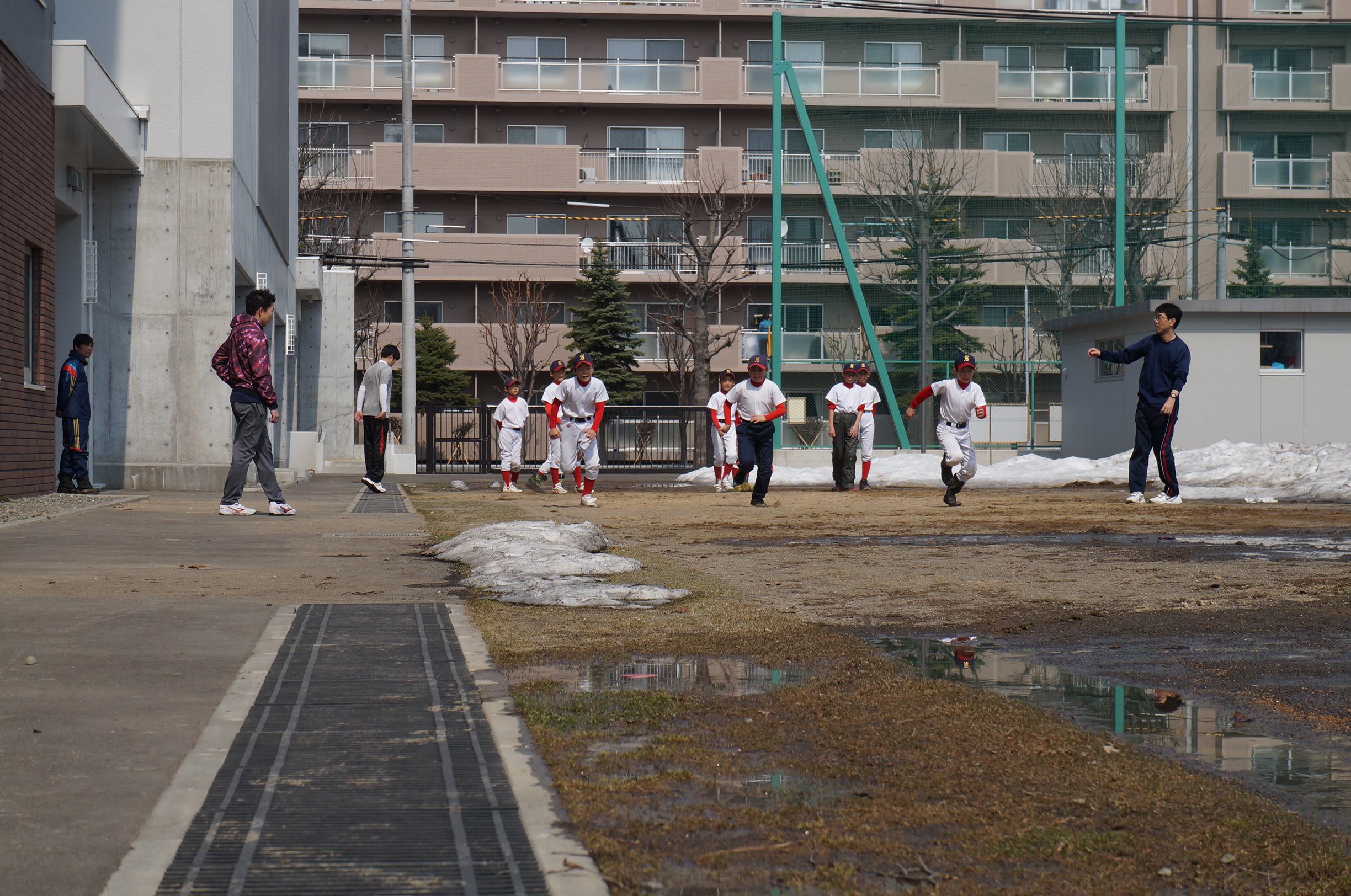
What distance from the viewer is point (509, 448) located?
927 inches

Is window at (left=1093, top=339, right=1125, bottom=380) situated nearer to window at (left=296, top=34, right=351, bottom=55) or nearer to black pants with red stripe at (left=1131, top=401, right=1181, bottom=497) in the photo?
black pants with red stripe at (left=1131, top=401, right=1181, bottom=497)

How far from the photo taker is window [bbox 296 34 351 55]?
178ft

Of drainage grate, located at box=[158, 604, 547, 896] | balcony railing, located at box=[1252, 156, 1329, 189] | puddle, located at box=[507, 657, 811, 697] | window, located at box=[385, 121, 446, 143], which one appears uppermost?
window, located at box=[385, 121, 446, 143]

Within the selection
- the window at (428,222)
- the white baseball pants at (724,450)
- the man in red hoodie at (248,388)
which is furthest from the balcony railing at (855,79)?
the man in red hoodie at (248,388)

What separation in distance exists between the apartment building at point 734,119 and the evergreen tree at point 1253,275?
4004 mm

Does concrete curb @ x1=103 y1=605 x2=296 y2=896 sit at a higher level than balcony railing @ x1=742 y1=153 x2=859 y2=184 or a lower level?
lower

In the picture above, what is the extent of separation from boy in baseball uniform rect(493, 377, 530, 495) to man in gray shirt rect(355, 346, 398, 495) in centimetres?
293

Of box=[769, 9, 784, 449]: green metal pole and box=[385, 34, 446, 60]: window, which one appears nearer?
box=[769, 9, 784, 449]: green metal pole

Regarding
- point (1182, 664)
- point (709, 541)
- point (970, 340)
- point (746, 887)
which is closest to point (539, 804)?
point (746, 887)

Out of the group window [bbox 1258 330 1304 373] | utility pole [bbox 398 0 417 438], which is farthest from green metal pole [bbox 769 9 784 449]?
window [bbox 1258 330 1304 373]

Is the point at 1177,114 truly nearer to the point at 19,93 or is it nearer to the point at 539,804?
the point at 19,93

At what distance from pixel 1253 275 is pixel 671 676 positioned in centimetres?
4450

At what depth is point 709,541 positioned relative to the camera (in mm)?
11789

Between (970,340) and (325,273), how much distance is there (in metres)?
23.8
